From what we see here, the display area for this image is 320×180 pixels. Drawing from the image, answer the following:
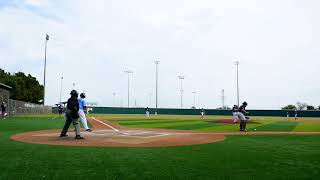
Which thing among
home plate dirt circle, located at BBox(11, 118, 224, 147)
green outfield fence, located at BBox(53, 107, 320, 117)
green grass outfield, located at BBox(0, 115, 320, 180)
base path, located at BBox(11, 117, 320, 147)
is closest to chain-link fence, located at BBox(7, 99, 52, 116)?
green outfield fence, located at BBox(53, 107, 320, 117)

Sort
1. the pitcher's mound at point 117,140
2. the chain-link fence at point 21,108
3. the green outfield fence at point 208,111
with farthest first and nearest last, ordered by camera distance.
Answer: the green outfield fence at point 208,111
the chain-link fence at point 21,108
the pitcher's mound at point 117,140

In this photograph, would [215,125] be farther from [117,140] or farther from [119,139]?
[117,140]

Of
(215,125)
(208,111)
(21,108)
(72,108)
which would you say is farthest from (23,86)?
(72,108)

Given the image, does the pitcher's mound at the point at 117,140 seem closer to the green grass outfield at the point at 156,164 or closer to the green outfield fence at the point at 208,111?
the green grass outfield at the point at 156,164

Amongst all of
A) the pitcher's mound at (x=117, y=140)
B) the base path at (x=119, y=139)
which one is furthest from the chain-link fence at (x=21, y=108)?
the pitcher's mound at (x=117, y=140)

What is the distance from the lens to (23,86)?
276 feet

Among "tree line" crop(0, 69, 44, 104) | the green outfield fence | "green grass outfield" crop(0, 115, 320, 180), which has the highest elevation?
"tree line" crop(0, 69, 44, 104)

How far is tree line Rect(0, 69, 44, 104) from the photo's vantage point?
77375 mm

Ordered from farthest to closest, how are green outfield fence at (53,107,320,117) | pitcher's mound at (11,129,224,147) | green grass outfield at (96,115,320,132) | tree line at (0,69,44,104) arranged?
tree line at (0,69,44,104) → green outfield fence at (53,107,320,117) → green grass outfield at (96,115,320,132) → pitcher's mound at (11,129,224,147)

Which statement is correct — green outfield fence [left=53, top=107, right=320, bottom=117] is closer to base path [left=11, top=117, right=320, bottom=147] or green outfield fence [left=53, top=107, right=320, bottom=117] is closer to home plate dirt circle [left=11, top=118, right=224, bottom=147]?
base path [left=11, top=117, right=320, bottom=147]

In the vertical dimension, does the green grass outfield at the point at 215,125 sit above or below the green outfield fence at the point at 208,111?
below

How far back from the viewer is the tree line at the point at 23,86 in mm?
77375

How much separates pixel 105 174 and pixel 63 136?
8587 millimetres

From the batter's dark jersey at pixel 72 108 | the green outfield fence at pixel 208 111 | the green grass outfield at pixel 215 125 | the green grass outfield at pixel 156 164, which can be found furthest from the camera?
the green outfield fence at pixel 208 111
